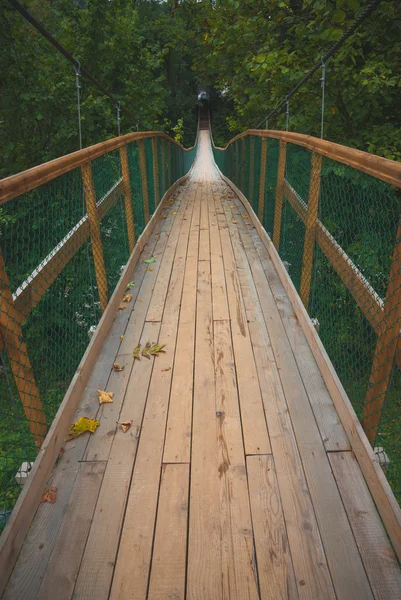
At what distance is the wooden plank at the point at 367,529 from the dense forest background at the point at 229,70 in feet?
15.3

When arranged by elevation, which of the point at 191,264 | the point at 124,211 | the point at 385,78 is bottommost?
the point at 191,264

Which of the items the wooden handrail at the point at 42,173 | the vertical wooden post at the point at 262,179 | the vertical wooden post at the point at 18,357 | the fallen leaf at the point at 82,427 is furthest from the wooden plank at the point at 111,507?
the vertical wooden post at the point at 262,179

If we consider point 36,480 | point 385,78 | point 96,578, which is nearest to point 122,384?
point 36,480

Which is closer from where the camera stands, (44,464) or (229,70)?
(44,464)

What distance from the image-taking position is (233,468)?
2.18m

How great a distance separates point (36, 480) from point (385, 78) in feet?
19.3

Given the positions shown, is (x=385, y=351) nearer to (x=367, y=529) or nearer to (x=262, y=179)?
(x=367, y=529)

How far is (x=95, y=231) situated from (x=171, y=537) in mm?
2097

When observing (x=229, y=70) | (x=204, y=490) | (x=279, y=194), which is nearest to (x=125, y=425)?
(x=204, y=490)

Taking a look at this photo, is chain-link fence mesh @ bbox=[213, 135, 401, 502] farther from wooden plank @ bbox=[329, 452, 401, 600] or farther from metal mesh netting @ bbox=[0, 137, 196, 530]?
metal mesh netting @ bbox=[0, 137, 196, 530]

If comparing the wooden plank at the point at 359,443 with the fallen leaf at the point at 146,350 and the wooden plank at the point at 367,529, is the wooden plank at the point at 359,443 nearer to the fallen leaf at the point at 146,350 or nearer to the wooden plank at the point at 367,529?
the wooden plank at the point at 367,529

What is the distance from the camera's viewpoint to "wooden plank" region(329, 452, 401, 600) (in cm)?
165

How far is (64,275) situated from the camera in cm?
334

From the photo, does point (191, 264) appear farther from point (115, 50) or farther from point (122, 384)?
point (115, 50)
